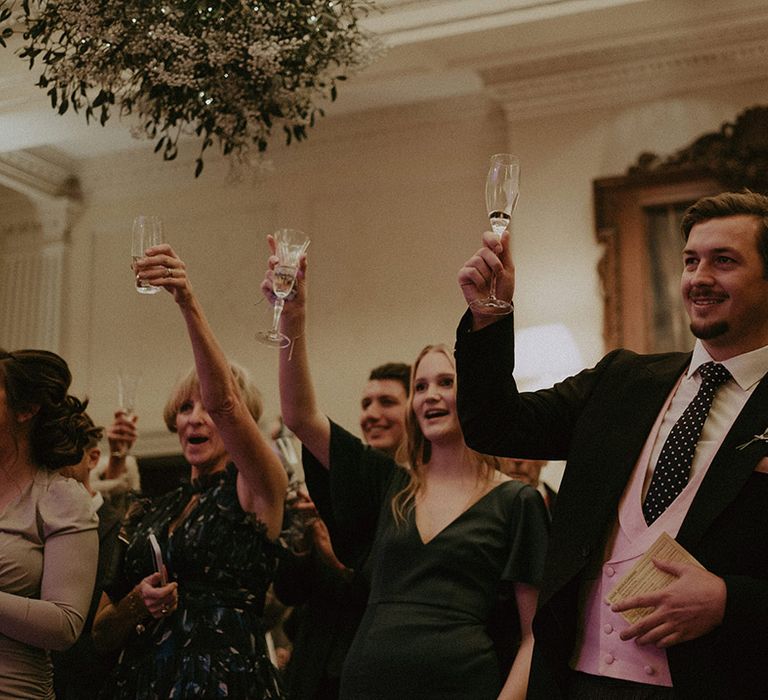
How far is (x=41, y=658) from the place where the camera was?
2.55 m

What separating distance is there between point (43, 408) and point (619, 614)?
150 cm

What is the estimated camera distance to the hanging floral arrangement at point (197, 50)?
363 cm

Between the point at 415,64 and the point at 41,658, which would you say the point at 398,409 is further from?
the point at 415,64

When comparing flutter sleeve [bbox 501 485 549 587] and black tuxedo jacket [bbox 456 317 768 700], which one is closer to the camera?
black tuxedo jacket [bbox 456 317 768 700]

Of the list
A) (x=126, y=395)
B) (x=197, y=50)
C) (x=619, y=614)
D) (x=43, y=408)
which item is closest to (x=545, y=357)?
(x=126, y=395)

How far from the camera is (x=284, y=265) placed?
8.65 ft

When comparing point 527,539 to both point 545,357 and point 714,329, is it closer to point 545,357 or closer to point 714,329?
point 714,329

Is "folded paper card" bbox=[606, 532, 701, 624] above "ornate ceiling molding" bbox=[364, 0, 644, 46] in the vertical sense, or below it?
below

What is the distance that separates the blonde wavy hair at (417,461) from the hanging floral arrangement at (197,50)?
1.25m

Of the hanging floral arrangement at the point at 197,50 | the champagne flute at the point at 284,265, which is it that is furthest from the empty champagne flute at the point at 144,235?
the hanging floral arrangement at the point at 197,50

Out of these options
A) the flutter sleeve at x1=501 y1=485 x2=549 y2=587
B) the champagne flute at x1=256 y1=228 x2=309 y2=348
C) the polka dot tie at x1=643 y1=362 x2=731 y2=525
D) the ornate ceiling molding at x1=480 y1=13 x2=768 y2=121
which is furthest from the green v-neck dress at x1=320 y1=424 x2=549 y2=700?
the ornate ceiling molding at x1=480 y1=13 x2=768 y2=121

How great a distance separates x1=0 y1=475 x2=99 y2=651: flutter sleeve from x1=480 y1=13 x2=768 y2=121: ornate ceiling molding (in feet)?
13.6

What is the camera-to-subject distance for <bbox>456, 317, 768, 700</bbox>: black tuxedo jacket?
71.6 inches

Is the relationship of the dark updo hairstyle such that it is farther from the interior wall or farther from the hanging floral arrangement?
the interior wall
